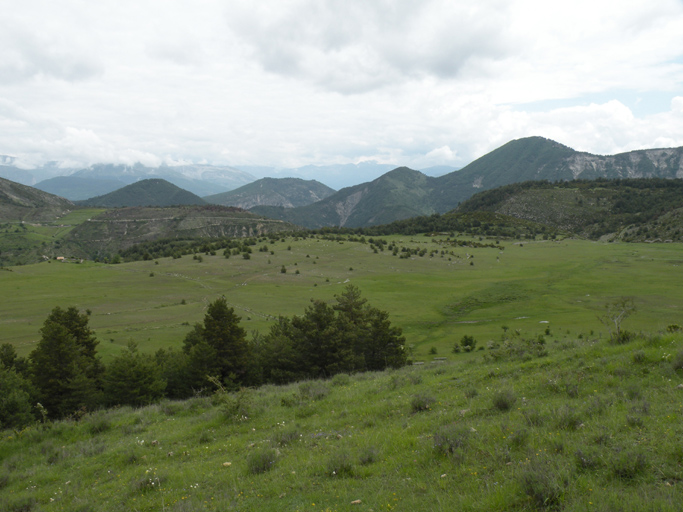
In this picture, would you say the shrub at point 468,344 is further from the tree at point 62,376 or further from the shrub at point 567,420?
the tree at point 62,376

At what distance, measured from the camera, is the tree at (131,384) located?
71.7ft

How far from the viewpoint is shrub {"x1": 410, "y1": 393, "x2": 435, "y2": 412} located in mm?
10766

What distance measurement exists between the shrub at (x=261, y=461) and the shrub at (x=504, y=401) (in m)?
5.73

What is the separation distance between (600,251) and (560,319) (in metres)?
72.9

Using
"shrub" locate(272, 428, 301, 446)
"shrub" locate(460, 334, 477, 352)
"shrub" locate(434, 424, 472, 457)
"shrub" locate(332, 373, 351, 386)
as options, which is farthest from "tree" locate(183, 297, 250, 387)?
"shrub" locate(460, 334, 477, 352)

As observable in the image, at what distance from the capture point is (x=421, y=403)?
10906 mm

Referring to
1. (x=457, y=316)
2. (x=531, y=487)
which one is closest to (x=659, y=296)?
(x=457, y=316)

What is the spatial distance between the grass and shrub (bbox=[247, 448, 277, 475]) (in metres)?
0.04

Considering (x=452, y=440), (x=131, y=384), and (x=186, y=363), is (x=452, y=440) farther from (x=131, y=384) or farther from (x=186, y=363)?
(x=186, y=363)

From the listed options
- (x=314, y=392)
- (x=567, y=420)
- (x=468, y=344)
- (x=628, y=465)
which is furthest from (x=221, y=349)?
(x=628, y=465)

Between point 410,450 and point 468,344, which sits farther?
→ point 468,344

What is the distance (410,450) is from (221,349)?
21902 millimetres

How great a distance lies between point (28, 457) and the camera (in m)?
11.8

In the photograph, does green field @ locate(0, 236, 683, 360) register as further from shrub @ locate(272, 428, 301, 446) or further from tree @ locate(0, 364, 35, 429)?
shrub @ locate(272, 428, 301, 446)
